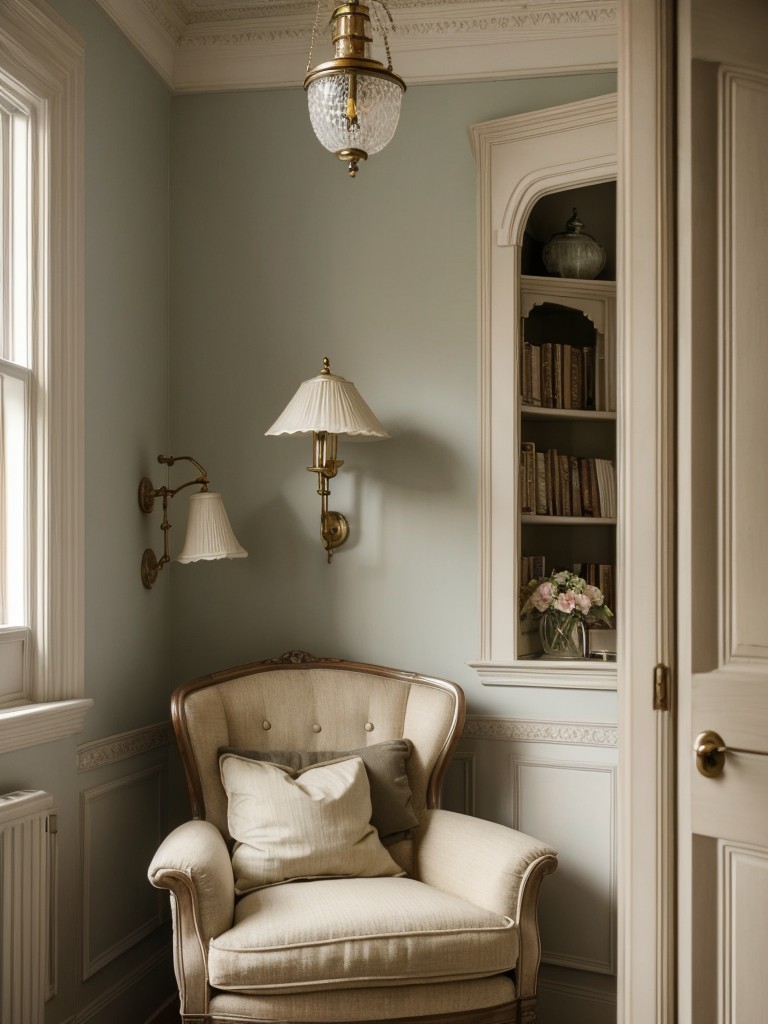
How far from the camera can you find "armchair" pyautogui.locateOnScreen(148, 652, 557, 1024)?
2.29m

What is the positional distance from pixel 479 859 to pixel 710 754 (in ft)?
3.38

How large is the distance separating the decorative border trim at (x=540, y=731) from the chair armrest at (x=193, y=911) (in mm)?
1028

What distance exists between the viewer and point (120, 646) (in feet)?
9.82

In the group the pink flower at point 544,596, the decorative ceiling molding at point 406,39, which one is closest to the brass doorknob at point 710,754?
the pink flower at point 544,596

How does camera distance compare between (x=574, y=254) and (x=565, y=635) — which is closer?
(x=565, y=635)

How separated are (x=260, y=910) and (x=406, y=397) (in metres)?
1.63

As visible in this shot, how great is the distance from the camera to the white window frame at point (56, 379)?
255 centimetres

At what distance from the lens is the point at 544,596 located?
3139 mm

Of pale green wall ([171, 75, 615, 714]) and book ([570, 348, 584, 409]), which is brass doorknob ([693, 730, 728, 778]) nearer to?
pale green wall ([171, 75, 615, 714])

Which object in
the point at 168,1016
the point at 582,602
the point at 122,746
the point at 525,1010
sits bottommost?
the point at 168,1016

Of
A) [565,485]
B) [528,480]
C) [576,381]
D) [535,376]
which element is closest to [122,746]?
[528,480]

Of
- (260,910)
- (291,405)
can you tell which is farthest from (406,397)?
(260,910)

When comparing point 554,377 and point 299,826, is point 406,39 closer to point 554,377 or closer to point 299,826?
point 554,377

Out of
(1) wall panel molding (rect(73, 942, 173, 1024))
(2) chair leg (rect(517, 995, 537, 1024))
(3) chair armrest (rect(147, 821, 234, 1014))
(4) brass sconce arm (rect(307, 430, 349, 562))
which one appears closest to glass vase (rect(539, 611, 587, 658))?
(4) brass sconce arm (rect(307, 430, 349, 562))
